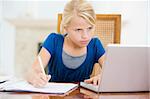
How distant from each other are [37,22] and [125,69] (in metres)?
2.43

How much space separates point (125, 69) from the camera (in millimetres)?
756

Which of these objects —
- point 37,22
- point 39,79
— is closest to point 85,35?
point 39,79

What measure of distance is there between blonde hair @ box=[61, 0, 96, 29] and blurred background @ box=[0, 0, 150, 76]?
59.5 inches

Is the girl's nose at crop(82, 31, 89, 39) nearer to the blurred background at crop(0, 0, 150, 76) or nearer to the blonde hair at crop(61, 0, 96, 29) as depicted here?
the blonde hair at crop(61, 0, 96, 29)

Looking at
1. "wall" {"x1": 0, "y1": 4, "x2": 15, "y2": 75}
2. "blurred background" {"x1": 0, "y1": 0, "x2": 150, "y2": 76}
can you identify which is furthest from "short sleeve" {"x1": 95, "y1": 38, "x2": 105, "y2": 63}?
"wall" {"x1": 0, "y1": 4, "x2": 15, "y2": 75}

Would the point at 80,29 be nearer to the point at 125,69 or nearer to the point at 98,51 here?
the point at 98,51

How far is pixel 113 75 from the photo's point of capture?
0.77 m

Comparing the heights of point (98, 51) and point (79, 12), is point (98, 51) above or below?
below

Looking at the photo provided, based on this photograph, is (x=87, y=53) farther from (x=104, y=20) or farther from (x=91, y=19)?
(x=104, y=20)

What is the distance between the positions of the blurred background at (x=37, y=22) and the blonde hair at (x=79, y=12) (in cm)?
151

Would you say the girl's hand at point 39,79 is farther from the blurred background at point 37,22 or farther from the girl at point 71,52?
the blurred background at point 37,22

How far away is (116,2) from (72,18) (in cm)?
177

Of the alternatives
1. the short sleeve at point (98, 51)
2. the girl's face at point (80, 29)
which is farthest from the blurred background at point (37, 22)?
the girl's face at point (80, 29)

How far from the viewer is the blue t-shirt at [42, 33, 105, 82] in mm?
1415
